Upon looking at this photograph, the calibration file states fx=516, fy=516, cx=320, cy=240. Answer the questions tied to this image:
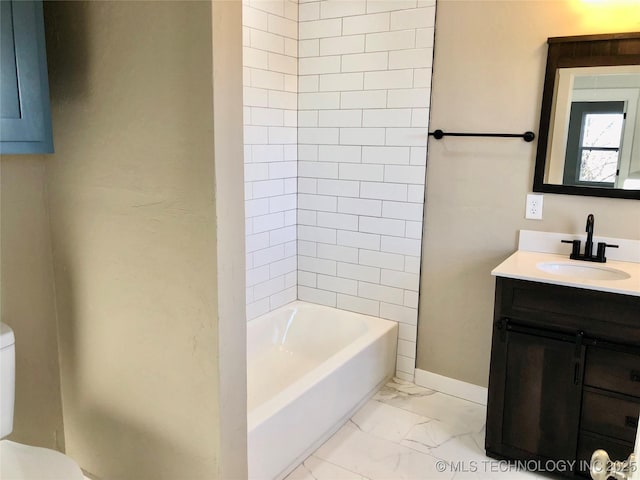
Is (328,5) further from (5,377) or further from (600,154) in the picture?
(5,377)

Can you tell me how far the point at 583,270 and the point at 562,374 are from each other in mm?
528

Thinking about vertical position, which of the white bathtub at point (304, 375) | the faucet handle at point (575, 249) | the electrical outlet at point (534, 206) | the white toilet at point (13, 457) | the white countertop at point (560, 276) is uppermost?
the electrical outlet at point (534, 206)

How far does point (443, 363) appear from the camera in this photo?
307cm

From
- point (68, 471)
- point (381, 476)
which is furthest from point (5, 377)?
point (381, 476)

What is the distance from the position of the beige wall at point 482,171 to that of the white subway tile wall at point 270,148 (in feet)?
2.93

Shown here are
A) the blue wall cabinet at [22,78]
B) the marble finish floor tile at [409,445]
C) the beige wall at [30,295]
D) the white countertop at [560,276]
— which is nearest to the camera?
the blue wall cabinet at [22,78]

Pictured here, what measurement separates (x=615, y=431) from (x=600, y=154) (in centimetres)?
124

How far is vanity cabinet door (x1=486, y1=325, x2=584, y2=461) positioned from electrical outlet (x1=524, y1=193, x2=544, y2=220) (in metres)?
0.68

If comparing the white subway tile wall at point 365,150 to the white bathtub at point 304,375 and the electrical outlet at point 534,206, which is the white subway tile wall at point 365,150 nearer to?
the white bathtub at point 304,375

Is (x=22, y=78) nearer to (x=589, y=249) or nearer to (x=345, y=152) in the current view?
(x=345, y=152)

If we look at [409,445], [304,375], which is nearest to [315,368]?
[304,375]

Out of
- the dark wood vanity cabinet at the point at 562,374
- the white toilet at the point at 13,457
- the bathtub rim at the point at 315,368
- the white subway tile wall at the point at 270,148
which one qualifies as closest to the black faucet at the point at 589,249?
the dark wood vanity cabinet at the point at 562,374

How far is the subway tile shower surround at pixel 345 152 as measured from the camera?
291 cm

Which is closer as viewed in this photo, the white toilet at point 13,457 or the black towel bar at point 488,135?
the white toilet at point 13,457
